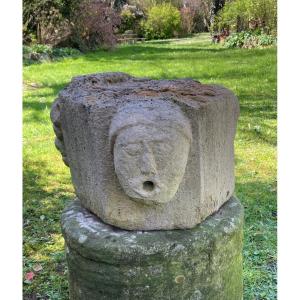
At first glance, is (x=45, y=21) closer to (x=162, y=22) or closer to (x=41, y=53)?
(x=41, y=53)

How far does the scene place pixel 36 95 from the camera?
866 cm

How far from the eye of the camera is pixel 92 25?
1653 centimetres

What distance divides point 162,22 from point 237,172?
20.1m

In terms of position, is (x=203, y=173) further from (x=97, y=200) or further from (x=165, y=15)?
(x=165, y=15)

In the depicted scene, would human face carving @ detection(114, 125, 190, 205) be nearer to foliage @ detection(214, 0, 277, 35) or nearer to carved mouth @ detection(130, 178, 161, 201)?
carved mouth @ detection(130, 178, 161, 201)

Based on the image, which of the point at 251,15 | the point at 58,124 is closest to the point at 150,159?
the point at 58,124

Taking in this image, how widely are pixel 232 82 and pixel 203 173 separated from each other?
7418 mm

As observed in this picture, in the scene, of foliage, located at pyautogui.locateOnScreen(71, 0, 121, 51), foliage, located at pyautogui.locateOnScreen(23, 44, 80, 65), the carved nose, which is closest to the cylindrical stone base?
the carved nose

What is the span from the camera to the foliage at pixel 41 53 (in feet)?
41.3

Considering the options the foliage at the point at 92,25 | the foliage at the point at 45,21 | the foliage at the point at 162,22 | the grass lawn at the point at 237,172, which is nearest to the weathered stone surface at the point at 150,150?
the grass lawn at the point at 237,172

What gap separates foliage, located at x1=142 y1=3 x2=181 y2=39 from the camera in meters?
24.0

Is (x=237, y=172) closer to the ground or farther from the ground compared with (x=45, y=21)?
closer to the ground

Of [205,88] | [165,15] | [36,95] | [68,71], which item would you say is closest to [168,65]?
[68,71]

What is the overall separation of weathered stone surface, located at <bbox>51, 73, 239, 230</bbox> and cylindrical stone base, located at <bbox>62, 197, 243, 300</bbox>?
61 millimetres
